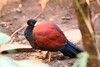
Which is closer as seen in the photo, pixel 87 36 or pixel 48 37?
pixel 87 36

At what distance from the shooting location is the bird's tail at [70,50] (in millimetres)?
3827

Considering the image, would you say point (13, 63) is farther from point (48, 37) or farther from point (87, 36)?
point (48, 37)

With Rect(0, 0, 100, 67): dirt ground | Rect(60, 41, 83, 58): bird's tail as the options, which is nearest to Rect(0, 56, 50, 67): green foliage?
Rect(60, 41, 83, 58): bird's tail

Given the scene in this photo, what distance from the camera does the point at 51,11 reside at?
586cm

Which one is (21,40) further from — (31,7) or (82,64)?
(82,64)

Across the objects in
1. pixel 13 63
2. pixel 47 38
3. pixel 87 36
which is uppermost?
pixel 13 63

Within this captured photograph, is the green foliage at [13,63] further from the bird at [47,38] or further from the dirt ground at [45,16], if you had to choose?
the dirt ground at [45,16]

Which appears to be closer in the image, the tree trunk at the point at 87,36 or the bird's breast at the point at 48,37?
the tree trunk at the point at 87,36

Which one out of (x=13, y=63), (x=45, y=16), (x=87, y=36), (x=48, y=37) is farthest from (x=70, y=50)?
(x=13, y=63)

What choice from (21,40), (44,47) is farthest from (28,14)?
(44,47)

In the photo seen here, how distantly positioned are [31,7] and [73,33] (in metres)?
1.66

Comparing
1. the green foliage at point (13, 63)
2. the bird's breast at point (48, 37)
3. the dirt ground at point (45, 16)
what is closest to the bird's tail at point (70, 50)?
the bird's breast at point (48, 37)

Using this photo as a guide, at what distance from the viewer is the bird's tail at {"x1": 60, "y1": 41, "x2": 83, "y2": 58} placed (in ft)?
12.6

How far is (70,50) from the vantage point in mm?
3891
